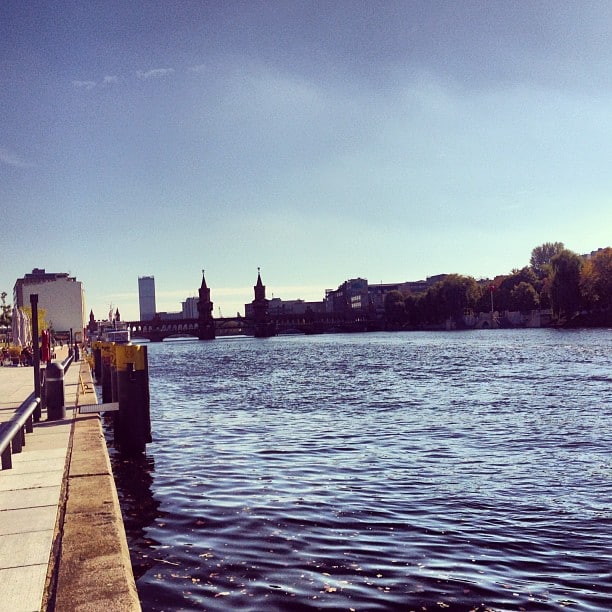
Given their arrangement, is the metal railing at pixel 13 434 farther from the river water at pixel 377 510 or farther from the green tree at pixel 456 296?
the green tree at pixel 456 296

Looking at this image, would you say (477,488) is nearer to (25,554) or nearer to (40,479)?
(40,479)

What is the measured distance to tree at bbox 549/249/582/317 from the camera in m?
107

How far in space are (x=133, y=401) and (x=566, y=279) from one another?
102396mm

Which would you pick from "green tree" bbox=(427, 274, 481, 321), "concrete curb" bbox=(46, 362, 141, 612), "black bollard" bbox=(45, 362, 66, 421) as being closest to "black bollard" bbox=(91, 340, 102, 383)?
"black bollard" bbox=(45, 362, 66, 421)

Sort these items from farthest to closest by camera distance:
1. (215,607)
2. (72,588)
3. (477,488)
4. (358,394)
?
(358,394)
(477,488)
(215,607)
(72,588)

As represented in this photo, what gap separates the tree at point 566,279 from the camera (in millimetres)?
107213

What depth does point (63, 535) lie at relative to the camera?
664 centimetres

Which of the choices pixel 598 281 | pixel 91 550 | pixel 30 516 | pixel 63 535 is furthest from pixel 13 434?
pixel 598 281

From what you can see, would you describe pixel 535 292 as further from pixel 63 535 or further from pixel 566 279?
pixel 63 535

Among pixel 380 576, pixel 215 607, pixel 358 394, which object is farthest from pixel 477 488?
pixel 358 394

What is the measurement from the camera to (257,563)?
8336 mm

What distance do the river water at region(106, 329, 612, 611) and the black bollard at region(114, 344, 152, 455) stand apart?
0.58 meters

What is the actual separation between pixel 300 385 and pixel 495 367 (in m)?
14.8

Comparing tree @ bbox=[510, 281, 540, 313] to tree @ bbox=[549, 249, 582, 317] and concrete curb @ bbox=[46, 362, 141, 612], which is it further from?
concrete curb @ bbox=[46, 362, 141, 612]
